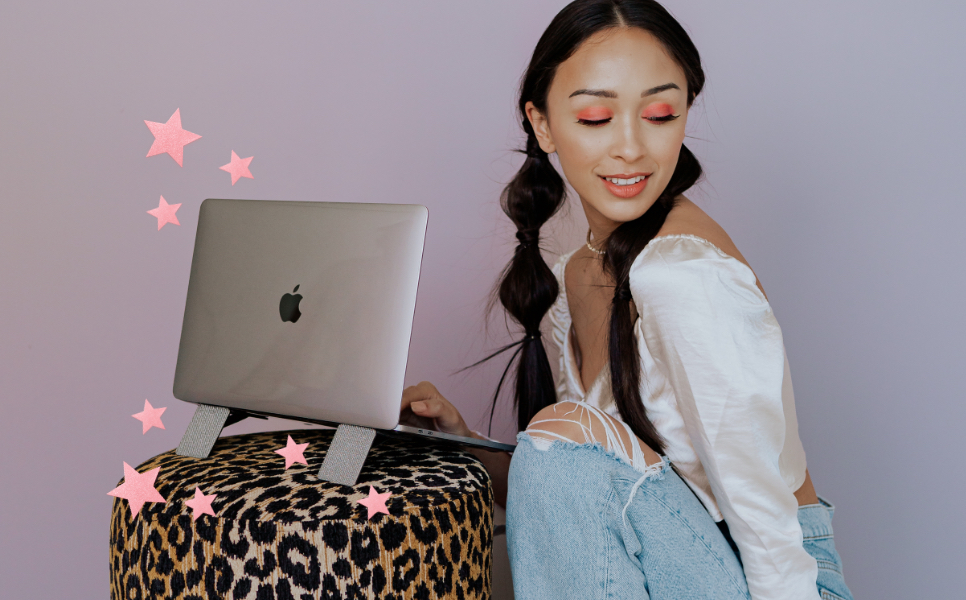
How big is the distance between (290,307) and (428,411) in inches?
12.3

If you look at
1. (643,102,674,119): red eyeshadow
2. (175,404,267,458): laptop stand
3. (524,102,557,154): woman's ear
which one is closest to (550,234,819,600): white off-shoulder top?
(643,102,674,119): red eyeshadow

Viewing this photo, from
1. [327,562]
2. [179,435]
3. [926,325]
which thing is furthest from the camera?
[179,435]

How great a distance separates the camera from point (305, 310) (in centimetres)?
96

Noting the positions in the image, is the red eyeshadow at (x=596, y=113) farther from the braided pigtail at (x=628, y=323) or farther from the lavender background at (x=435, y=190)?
the lavender background at (x=435, y=190)

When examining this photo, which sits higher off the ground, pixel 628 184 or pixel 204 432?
pixel 628 184

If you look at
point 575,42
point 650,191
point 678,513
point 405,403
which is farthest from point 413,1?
point 678,513

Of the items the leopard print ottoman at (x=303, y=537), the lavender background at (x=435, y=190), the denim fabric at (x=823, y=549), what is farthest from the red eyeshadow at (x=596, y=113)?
the lavender background at (x=435, y=190)

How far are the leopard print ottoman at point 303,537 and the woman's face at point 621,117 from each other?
50 cm

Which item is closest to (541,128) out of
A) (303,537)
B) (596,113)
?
(596,113)

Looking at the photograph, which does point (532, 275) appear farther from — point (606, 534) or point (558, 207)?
point (606, 534)

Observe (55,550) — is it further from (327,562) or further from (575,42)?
(575,42)

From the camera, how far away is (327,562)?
78 cm

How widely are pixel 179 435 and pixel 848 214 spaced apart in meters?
1.79

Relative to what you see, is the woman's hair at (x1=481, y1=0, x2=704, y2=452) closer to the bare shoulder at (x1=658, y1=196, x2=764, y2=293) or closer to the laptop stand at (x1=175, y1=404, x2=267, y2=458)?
the bare shoulder at (x1=658, y1=196, x2=764, y2=293)
